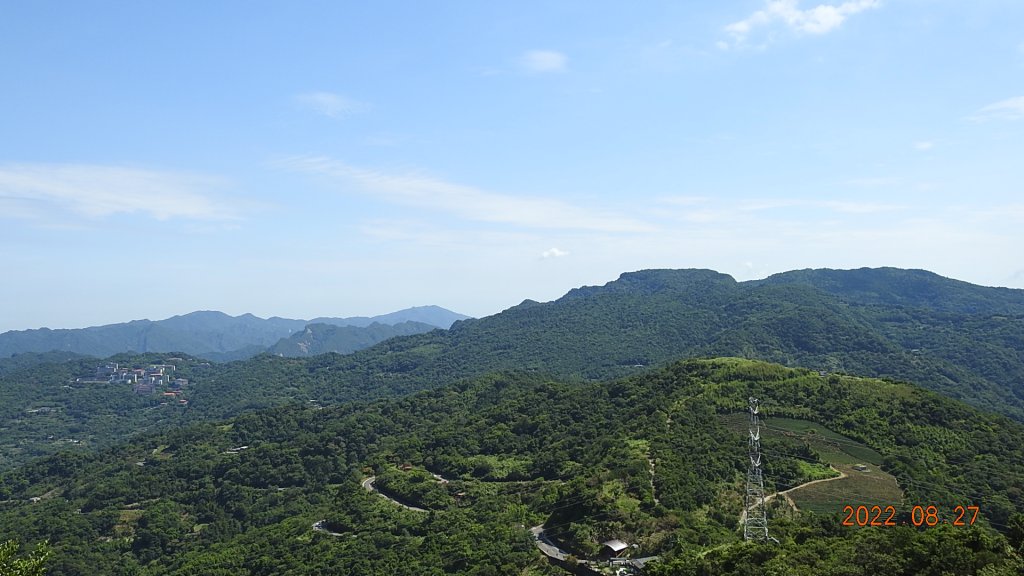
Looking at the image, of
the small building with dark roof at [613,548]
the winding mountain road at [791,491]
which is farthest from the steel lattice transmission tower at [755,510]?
the small building with dark roof at [613,548]

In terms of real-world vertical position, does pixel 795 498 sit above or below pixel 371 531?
above

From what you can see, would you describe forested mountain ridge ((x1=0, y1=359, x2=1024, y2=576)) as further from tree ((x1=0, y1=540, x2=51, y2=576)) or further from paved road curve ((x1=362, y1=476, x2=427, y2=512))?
tree ((x1=0, y1=540, x2=51, y2=576))

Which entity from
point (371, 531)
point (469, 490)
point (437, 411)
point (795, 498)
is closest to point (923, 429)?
point (795, 498)

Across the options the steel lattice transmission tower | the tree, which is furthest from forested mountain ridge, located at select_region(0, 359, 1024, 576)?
the tree

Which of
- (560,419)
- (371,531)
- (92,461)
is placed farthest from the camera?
(92,461)

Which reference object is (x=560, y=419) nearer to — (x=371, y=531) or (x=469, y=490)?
(x=469, y=490)

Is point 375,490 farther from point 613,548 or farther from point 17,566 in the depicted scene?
point 17,566

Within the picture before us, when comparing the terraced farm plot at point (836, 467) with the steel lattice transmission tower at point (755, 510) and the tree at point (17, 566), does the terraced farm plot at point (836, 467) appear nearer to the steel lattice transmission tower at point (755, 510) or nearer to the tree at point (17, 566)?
the steel lattice transmission tower at point (755, 510)

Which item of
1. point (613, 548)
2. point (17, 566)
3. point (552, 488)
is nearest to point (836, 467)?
point (613, 548)
